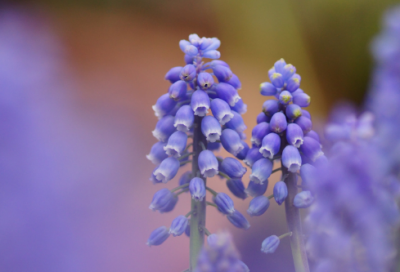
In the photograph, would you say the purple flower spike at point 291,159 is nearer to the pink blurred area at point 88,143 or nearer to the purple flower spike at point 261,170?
the purple flower spike at point 261,170

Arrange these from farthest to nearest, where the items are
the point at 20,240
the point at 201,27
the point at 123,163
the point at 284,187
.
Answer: the point at 201,27 → the point at 123,163 → the point at 20,240 → the point at 284,187

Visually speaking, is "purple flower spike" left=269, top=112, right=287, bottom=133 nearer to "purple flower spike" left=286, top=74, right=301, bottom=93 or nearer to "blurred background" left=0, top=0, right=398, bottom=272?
"purple flower spike" left=286, top=74, right=301, bottom=93

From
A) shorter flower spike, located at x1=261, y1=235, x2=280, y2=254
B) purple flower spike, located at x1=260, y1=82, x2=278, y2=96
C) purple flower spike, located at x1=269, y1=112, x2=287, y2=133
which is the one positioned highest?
purple flower spike, located at x1=260, y1=82, x2=278, y2=96

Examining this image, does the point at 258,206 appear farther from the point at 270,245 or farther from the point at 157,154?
the point at 157,154

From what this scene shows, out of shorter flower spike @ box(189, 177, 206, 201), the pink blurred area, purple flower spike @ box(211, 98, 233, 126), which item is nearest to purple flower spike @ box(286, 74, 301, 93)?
purple flower spike @ box(211, 98, 233, 126)

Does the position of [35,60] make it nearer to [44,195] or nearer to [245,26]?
[44,195]

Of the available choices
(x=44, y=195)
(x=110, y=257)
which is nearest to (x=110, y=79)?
(x=44, y=195)
